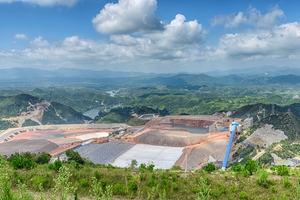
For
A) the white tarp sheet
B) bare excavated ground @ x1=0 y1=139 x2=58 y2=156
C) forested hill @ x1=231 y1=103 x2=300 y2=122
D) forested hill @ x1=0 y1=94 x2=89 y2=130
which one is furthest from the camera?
forested hill @ x1=0 y1=94 x2=89 y2=130

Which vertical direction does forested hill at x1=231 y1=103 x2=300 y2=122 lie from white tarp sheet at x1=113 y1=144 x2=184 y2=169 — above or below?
above

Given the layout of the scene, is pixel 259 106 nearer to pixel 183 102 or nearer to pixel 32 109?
pixel 183 102

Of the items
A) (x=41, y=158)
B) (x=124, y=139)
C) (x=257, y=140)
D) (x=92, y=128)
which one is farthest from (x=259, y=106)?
(x=41, y=158)

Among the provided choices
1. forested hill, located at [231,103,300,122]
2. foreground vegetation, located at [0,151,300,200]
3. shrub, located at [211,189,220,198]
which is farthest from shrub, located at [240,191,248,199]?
forested hill, located at [231,103,300,122]

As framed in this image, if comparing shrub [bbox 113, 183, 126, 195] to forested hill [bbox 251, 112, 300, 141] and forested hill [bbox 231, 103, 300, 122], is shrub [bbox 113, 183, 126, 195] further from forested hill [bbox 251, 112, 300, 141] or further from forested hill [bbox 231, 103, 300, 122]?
forested hill [bbox 231, 103, 300, 122]

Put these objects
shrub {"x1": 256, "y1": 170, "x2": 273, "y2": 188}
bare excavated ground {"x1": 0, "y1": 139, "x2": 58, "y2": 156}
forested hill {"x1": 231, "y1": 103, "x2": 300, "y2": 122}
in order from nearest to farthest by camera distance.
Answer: shrub {"x1": 256, "y1": 170, "x2": 273, "y2": 188}
bare excavated ground {"x1": 0, "y1": 139, "x2": 58, "y2": 156}
forested hill {"x1": 231, "y1": 103, "x2": 300, "y2": 122}

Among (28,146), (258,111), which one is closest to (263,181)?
(28,146)

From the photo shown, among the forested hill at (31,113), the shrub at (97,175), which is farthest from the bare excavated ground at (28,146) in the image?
the shrub at (97,175)

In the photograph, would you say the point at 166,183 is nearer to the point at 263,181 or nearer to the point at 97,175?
the point at 97,175
